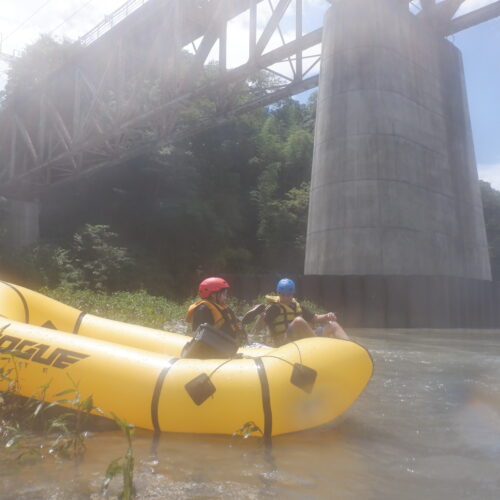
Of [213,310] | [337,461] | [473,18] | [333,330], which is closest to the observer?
[337,461]

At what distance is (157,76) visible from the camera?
76.1 feet

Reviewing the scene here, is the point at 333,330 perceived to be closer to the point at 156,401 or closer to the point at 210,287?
the point at 210,287

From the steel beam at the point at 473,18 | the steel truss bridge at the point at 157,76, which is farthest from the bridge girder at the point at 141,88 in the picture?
the steel beam at the point at 473,18

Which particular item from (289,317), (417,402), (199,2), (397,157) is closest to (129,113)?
(199,2)

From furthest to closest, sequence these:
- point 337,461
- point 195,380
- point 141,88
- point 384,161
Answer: point 141,88 < point 384,161 < point 195,380 < point 337,461

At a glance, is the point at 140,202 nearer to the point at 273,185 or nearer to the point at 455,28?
the point at 273,185

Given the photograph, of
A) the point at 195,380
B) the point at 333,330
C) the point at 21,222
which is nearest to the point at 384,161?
the point at 333,330

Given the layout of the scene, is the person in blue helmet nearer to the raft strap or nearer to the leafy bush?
the raft strap

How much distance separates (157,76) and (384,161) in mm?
12170

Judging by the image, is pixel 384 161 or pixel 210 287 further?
pixel 384 161

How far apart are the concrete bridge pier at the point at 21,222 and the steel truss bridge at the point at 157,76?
1.29 m

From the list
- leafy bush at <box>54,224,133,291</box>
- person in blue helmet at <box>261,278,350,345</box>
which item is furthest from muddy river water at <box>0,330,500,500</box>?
leafy bush at <box>54,224,133,291</box>

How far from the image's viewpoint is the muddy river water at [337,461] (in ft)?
9.32

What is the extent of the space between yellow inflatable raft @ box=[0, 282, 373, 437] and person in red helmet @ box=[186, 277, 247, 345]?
2.30ft
